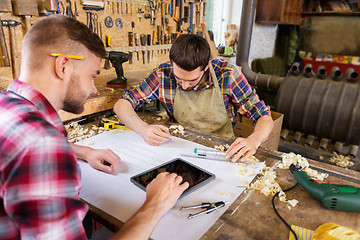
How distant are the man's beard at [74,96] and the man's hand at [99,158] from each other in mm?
312

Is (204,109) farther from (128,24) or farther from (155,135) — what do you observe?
(128,24)

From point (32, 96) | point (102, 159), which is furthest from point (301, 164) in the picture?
point (32, 96)

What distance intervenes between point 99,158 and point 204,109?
96 centimetres

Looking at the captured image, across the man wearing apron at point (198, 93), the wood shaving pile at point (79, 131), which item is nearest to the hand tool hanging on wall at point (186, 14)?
the man wearing apron at point (198, 93)

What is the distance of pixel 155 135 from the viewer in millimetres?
1476

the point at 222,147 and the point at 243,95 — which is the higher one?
the point at 243,95

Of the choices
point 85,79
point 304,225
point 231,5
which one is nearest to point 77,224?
point 85,79

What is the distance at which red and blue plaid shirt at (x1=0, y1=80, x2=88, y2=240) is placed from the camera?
22.5 inches

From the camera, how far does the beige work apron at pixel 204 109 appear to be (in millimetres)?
1919

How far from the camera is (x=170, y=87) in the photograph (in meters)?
1.95

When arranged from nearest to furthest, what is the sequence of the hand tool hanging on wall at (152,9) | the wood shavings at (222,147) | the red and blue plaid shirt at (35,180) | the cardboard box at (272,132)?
the red and blue plaid shirt at (35,180)
the wood shavings at (222,147)
the cardboard box at (272,132)
the hand tool hanging on wall at (152,9)

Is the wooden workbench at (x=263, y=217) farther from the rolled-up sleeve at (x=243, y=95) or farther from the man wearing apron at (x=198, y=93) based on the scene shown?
the rolled-up sleeve at (x=243, y=95)

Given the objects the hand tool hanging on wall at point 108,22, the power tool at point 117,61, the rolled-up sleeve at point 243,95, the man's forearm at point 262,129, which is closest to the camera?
the man's forearm at point 262,129

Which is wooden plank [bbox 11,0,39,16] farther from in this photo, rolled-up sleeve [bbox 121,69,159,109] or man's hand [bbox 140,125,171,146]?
man's hand [bbox 140,125,171,146]
